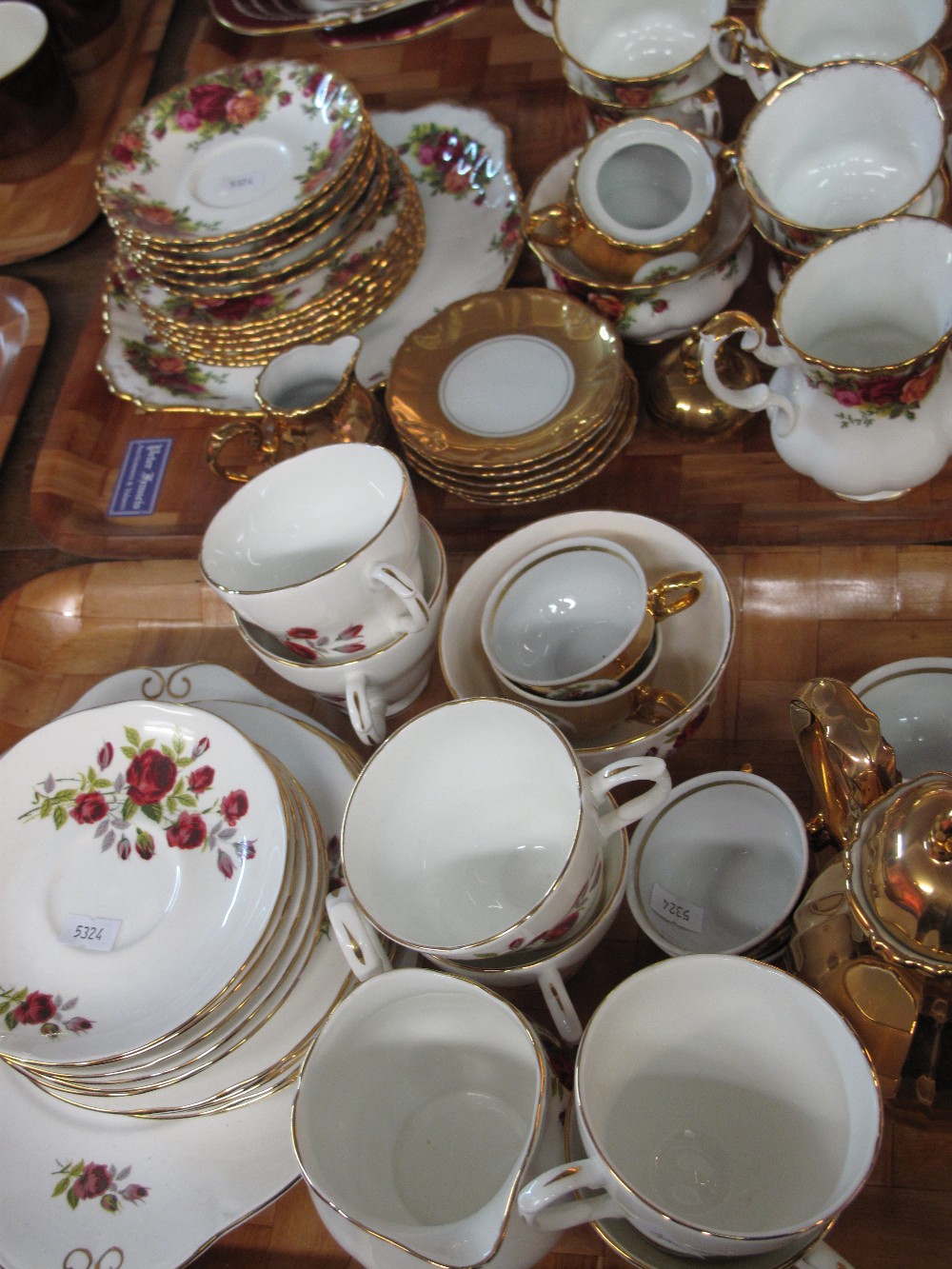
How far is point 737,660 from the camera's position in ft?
2.19

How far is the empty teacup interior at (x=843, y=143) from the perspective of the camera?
2.32 feet

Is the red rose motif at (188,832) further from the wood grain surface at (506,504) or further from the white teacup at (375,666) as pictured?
the wood grain surface at (506,504)

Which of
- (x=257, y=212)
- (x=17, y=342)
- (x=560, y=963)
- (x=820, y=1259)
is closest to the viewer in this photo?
(x=820, y=1259)

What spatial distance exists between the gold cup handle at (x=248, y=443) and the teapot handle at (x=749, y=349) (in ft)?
0.96

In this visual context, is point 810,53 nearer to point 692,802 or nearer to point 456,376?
point 456,376

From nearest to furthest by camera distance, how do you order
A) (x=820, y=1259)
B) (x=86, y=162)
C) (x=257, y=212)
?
1. (x=820, y=1259)
2. (x=257, y=212)
3. (x=86, y=162)

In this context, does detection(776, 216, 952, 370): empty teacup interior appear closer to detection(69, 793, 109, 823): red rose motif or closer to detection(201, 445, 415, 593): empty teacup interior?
detection(201, 445, 415, 593): empty teacup interior

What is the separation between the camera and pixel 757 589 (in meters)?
0.68

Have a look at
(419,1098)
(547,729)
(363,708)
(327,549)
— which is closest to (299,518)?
(327,549)

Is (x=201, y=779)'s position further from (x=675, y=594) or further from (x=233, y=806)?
(x=675, y=594)

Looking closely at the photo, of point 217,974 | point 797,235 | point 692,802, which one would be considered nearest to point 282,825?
point 217,974

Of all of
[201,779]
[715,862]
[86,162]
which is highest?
[86,162]

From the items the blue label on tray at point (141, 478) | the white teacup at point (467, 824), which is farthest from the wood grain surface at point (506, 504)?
the white teacup at point (467, 824)

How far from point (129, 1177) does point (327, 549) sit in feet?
1.17
